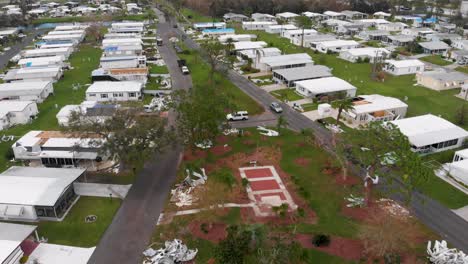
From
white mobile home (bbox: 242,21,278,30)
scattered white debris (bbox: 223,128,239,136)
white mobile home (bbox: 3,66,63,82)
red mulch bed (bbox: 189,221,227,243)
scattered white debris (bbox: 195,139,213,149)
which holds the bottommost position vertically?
red mulch bed (bbox: 189,221,227,243)

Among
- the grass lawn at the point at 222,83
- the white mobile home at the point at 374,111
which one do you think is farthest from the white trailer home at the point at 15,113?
the white mobile home at the point at 374,111

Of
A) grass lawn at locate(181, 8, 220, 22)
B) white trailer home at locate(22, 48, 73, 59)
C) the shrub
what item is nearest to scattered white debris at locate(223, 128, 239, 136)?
the shrub

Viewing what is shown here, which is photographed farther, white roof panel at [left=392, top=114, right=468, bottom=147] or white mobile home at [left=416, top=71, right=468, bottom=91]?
white mobile home at [left=416, top=71, right=468, bottom=91]

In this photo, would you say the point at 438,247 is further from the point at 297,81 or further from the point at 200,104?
the point at 297,81

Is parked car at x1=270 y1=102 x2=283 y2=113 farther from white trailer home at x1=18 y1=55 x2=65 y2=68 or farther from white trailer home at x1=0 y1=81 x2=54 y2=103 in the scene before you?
white trailer home at x1=18 y1=55 x2=65 y2=68

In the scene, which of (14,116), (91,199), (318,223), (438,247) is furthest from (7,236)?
(438,247)

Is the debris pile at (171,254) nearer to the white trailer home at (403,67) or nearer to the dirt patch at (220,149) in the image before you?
the dirt patch at (220,149)
